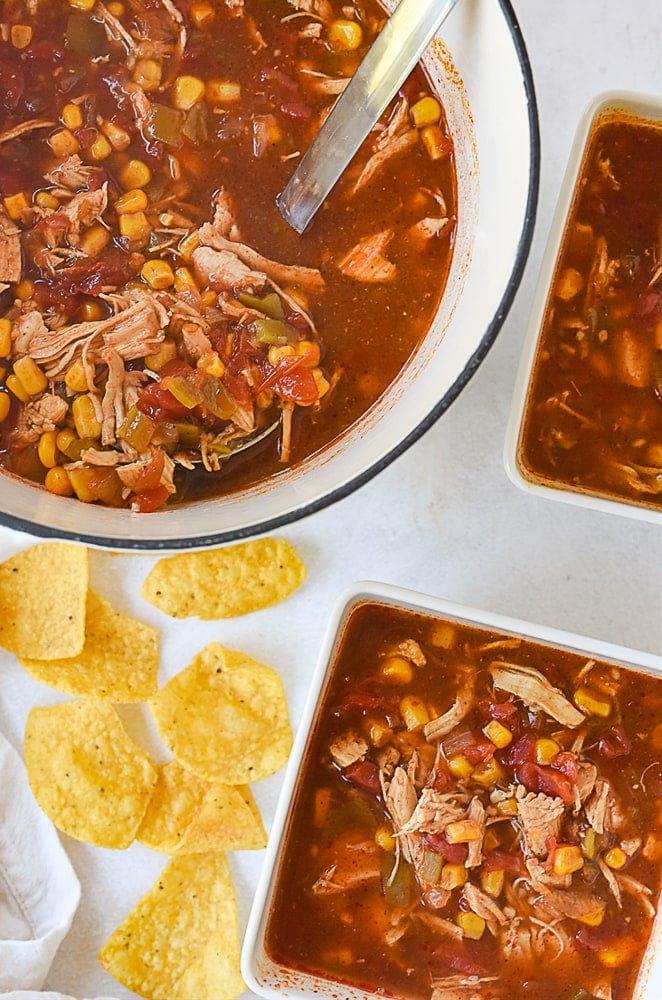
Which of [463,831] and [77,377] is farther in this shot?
[463,831]

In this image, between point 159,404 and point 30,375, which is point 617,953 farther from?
point 30,375

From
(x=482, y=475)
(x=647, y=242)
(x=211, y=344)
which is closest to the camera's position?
(x=211, y=344)

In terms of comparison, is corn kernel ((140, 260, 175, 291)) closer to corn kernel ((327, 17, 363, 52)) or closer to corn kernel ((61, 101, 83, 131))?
corn kernel ((61, 101, 83, 131))

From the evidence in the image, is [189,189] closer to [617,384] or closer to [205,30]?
[205,30]

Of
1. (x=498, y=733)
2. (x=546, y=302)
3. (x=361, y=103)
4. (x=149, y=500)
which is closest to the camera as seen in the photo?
(x=361, y=103)

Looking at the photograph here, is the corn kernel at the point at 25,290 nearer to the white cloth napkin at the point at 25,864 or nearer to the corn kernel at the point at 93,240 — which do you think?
the corn kernel at the point at 93,240

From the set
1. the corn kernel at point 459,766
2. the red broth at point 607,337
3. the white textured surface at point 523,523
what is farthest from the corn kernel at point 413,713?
the red broth at point 607,337

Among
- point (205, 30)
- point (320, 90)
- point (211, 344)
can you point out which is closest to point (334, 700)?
point (211, 344)

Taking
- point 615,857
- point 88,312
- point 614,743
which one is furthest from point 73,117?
point 615,857
